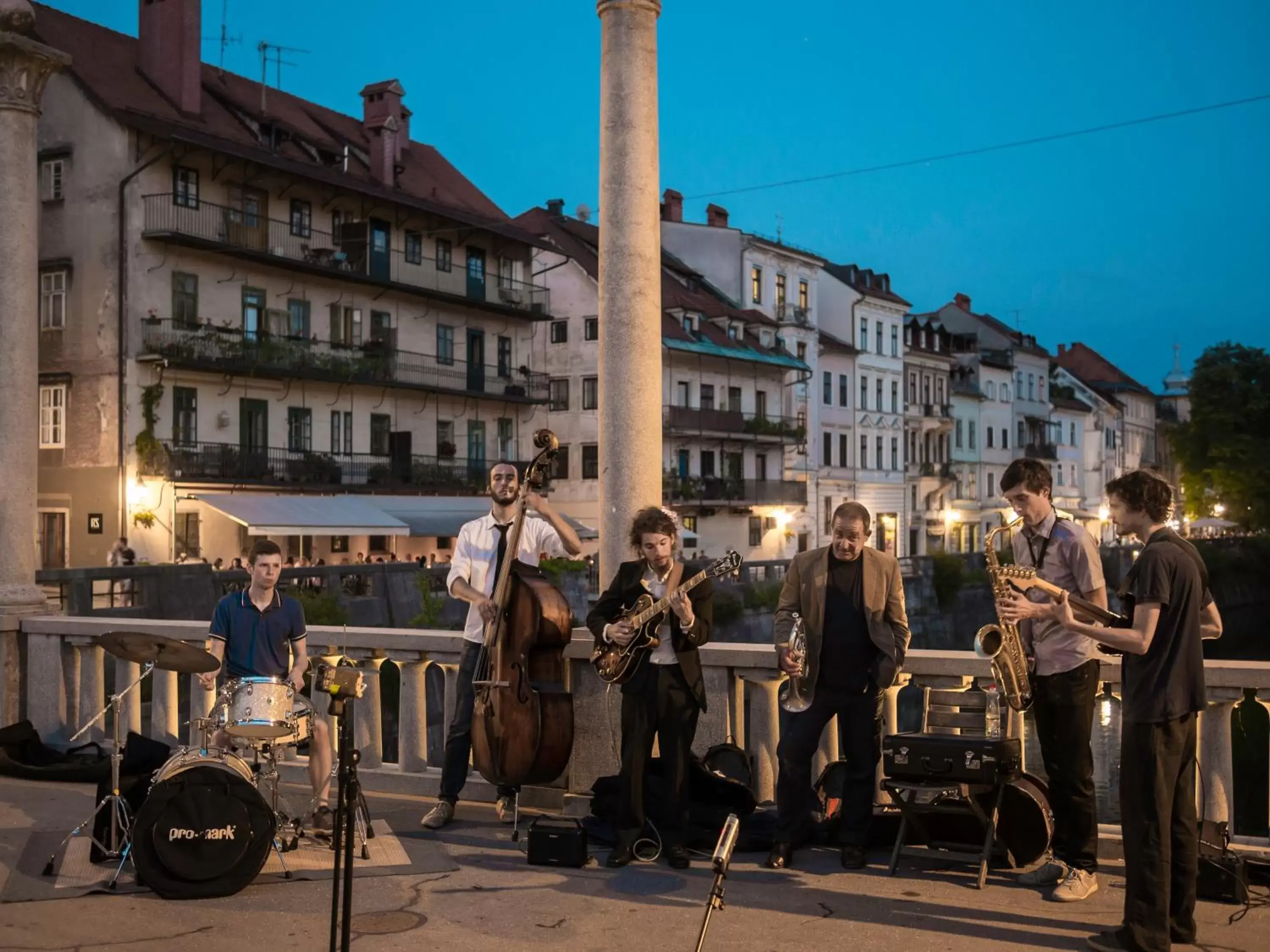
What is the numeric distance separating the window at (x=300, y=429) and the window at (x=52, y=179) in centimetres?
754

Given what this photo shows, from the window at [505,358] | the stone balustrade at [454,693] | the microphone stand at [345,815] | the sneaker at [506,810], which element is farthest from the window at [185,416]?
the microphone stand at [345,815]

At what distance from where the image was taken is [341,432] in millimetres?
40031

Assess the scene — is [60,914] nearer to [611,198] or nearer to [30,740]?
[30,740]

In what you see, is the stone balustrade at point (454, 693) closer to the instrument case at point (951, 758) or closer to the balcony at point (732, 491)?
the instrument case at point (951, 758)

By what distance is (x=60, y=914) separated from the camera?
615 centimetres

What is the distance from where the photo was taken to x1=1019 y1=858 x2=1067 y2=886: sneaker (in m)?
6.59

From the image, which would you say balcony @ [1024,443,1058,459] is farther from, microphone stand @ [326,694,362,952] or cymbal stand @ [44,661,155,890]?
microphone stand @ [326,694,362,952]

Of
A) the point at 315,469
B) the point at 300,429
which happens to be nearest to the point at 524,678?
the point at 315,469

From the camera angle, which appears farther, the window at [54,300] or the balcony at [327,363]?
the balcony at [327,363]

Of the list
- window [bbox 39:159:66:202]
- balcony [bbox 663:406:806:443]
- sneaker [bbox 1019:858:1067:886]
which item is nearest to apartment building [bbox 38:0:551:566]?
window [bbox 39:159:66:202]

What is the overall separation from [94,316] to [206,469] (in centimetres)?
423

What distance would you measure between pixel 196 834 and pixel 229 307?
3148 cm

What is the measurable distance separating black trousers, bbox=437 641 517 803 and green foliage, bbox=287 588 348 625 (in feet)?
46.8

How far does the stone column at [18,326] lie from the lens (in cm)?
1059
